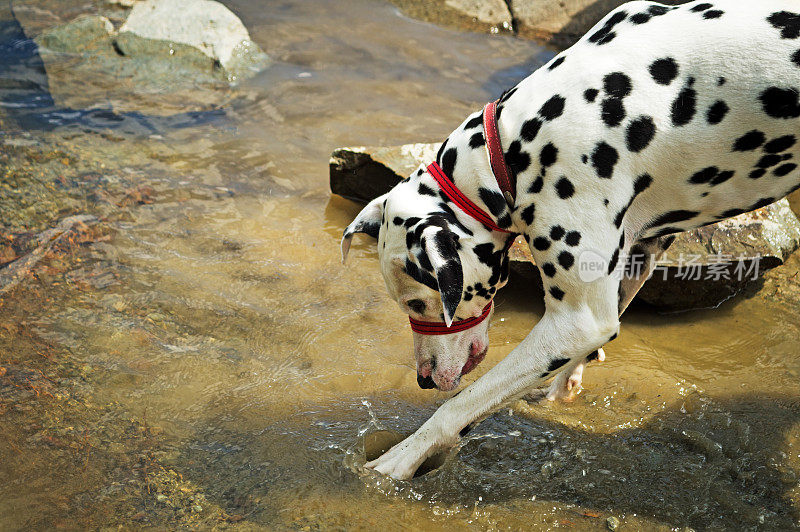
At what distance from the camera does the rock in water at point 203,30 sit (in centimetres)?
865

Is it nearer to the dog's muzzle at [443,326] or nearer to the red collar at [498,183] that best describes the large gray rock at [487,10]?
the red collar at [498,183]

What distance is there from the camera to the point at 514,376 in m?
3.03

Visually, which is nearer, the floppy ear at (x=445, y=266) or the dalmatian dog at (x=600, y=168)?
the dalmatian dog at (x=600, y=168)

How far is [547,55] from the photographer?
373 inches

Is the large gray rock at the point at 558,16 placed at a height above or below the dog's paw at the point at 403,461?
above

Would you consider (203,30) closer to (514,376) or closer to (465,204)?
(465,204)

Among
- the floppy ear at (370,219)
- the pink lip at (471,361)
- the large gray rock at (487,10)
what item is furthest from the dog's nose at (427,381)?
the large gray rock at (487,10)

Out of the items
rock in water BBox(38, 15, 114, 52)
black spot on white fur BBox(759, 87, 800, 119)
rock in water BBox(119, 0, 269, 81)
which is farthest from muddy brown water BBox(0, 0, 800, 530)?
rock in water BBox(38, 15, 114, 52)

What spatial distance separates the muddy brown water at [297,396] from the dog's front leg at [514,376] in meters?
0.16

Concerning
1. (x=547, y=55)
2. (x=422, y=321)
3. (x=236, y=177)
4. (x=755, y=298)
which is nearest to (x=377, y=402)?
(x=422, y=321)

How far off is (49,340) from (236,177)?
2638mm

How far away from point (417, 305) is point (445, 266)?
1.32 ft

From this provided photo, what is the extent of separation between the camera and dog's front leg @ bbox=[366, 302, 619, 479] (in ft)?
9.60

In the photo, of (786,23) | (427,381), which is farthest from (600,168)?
(427,381)
